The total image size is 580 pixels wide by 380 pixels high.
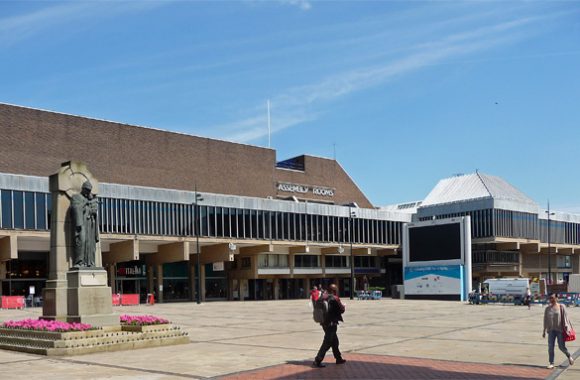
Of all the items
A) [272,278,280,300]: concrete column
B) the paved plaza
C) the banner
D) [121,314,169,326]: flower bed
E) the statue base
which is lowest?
[272,278,280,300]: concrete column

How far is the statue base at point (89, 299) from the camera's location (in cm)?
1998

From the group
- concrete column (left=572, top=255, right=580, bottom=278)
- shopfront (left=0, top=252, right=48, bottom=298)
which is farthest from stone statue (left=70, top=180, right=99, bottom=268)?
concrete column (left=572, top=255, right=580, bottom=278)

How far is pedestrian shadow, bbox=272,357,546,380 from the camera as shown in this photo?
13672 millimetres

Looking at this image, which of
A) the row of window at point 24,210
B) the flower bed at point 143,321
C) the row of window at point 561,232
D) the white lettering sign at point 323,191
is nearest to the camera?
the flower bed at point 143,321

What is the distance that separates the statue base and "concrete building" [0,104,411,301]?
32773 millimetres

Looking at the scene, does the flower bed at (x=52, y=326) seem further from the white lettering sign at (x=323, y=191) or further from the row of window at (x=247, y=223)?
the white lettering sign at (x=323, y=191)

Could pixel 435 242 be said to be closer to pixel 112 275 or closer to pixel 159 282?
pixel 159 282

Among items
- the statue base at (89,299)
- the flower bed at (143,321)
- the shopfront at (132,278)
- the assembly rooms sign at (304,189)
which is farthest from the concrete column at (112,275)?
the statue base at (89,299)

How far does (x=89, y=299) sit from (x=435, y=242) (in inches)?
2027

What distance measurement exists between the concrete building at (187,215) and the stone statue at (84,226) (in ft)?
106

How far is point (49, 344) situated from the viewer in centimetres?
1741

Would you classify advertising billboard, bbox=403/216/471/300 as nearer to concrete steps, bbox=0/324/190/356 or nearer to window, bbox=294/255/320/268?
window, bbox=294/255/320/268

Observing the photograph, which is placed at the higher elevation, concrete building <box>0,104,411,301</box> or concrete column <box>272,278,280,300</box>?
concrete building <box>0,104,411,301</box>

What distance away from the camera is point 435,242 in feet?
222
